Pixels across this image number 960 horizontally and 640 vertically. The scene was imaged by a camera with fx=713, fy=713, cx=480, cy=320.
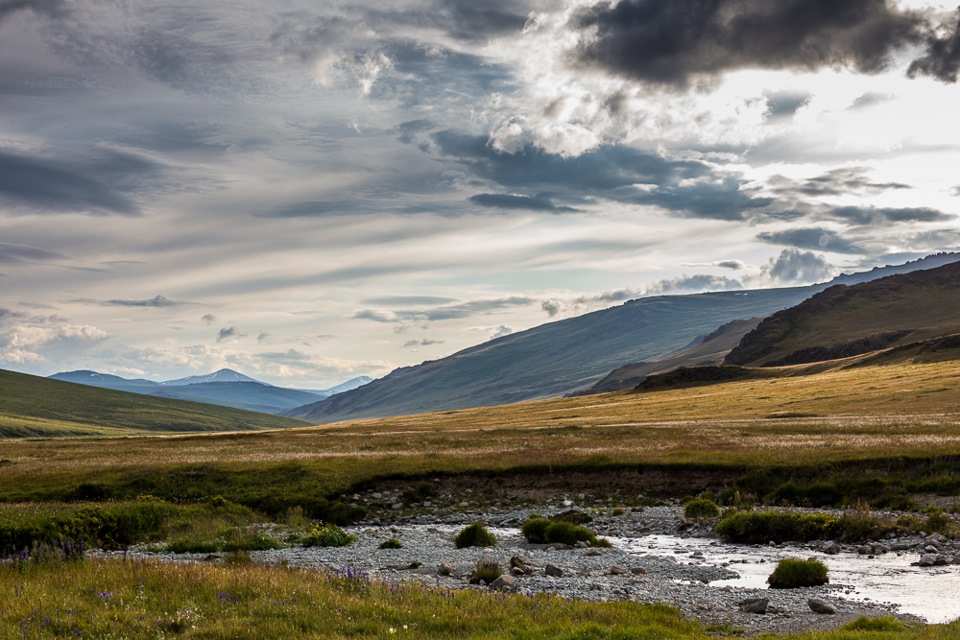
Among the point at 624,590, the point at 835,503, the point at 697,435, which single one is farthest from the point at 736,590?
the point at 697,435

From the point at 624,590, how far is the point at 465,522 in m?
17.8

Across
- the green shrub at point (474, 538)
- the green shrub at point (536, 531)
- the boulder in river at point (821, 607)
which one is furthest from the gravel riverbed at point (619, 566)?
the green shrub at point (474, 538)

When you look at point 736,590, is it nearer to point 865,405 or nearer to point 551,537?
point 551,537

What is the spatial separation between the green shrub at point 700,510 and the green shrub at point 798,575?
39.1 feet

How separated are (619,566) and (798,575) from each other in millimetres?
5390

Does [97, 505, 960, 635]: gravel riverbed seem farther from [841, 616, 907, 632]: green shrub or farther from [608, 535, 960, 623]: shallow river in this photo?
[841, 616, 907, 632]: green shrub

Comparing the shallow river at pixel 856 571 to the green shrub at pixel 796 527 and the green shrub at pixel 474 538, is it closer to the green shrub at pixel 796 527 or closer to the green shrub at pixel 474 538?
the green shrub at pixel 796 527

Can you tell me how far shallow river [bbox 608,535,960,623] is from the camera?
731 inches

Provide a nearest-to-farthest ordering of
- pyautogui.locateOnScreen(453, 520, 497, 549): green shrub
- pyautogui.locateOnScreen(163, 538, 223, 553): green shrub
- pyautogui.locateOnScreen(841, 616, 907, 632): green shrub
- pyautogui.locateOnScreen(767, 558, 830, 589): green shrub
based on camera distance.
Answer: pyautogui.locateOnScreen(841, 616, 907, 632): green shrub → pyautogui.locateOnScreen(767, 558, 830, 589): green shrub → pyautogui.locateOnScreen(163, 538, 223, 553): green shrub → pyautogui.locateOnScreen(453, 520, 497, 549): green shrub

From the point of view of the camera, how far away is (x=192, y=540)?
27.1m

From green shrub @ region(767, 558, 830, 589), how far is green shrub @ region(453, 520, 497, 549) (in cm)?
1081

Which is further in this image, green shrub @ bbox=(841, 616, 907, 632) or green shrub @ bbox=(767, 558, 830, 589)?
green shrub @ bbox=(767, 558, 830, 589)

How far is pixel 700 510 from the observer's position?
32938mm

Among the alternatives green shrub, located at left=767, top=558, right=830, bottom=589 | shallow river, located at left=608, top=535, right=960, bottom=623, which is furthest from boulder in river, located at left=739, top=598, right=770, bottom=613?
shallow river, located at left=608, top=535, right=960, bottom=623
